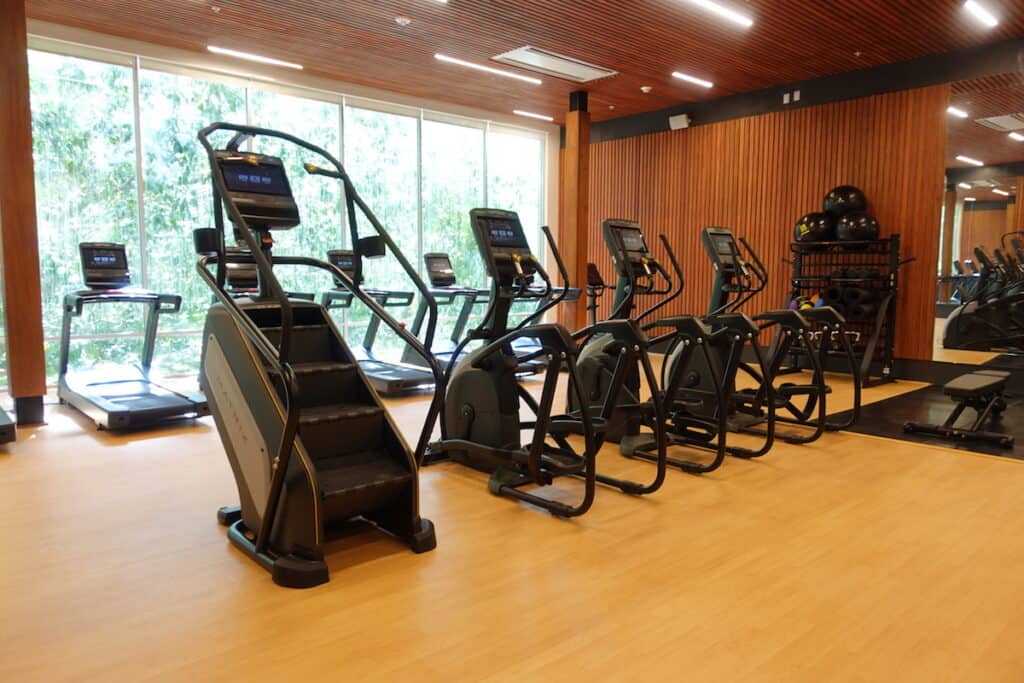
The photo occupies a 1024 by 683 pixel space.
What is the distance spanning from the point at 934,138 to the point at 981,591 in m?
6.55

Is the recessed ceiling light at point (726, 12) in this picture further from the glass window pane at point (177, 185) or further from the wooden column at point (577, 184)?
the glass window pane at point (177, 185)

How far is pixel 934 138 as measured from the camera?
25.2 ft

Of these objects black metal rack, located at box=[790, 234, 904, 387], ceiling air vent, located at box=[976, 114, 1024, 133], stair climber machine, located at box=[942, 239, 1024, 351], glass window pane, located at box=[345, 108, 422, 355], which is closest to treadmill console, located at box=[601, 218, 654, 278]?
black metal rack, located at box=[790, 234, 904, 387]

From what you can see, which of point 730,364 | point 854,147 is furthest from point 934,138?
point 730,364

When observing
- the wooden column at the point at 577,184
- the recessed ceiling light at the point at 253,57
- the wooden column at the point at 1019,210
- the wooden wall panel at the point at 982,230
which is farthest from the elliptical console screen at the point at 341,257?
the wooden wall panel at the point at 982,230

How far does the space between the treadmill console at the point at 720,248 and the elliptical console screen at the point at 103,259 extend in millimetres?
4926

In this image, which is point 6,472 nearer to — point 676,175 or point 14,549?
point 14,549

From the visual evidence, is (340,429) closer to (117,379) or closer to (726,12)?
(117,379)

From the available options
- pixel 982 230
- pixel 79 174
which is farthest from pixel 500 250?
pixel 982 230

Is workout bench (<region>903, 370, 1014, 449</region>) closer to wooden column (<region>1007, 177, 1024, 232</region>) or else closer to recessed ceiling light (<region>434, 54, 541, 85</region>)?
recessed ceiling light (<region>434, 54, 541, 85</region>)

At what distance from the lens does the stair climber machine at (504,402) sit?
3.63 metres

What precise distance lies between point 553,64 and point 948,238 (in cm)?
1063

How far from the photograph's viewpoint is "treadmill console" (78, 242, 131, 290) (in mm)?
5895

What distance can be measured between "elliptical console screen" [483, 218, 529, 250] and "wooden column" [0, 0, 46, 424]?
138 inches
